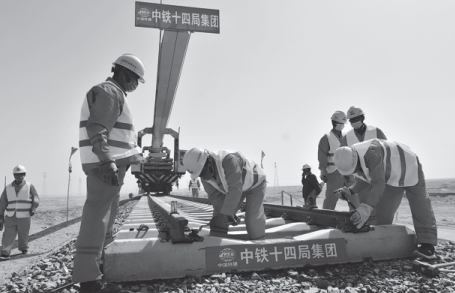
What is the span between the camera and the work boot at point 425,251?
10.0ft

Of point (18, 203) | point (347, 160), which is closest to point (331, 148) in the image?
point (347, 160)

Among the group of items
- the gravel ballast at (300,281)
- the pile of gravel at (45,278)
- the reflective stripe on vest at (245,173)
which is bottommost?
the pile of gravel at (45,278)

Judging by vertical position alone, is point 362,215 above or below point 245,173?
below

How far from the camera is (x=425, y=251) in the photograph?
314 cm

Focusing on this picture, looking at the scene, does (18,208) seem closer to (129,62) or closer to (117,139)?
(117,139)

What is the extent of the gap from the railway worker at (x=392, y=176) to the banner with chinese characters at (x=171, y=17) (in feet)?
15.4

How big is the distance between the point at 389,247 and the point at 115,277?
8.86 feet

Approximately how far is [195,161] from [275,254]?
3.95 feet

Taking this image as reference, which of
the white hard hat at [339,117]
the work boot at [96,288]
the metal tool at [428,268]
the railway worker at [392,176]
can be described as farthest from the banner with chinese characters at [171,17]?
the metal tool at [428,268]

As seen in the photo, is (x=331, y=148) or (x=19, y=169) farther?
(x=19, y=169)

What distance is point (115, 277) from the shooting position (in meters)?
2.56

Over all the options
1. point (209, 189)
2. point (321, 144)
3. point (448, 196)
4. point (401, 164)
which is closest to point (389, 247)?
point (401, 164)

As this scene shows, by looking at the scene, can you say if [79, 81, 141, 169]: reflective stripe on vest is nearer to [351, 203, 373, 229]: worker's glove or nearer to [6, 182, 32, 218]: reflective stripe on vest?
[351, 203, 373, 229]: worker's glove

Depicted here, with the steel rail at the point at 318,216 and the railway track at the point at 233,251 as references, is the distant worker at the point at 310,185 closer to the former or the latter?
the steel rail at the point at 318,216
